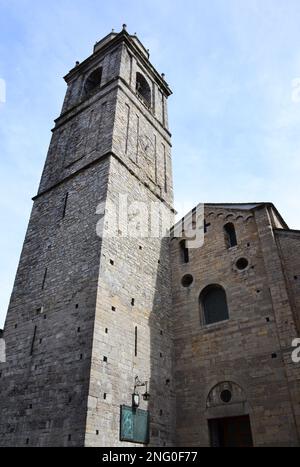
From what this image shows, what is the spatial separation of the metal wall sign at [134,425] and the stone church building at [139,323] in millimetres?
38

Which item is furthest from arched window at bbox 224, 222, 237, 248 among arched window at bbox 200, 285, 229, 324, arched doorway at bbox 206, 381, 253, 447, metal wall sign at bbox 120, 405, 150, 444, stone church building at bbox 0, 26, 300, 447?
metal wall sign at bbox 120, 405, 150, 444

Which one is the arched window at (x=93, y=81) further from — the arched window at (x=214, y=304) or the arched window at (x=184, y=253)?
the arched window at (x=214, y=304)

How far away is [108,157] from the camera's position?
1393 cm

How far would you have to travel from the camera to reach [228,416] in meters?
10.3

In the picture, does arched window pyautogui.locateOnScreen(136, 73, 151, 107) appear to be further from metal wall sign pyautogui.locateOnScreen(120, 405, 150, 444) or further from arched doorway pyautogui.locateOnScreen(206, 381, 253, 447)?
metal wall sign pyautogui.locateOnScreen(120, 405, 150, 444)

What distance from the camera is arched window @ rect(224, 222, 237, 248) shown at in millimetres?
13391

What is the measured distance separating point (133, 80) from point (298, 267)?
13.4 metres

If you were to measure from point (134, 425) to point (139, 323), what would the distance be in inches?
116

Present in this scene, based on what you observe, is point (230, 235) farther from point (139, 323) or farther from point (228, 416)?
point (228, 416)

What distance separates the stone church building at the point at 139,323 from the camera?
9391 millimetres

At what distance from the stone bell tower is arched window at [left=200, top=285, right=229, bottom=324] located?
1.38 metres

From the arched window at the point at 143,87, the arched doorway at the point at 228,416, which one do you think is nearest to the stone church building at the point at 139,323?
the arched doorway at the point at 228,416
